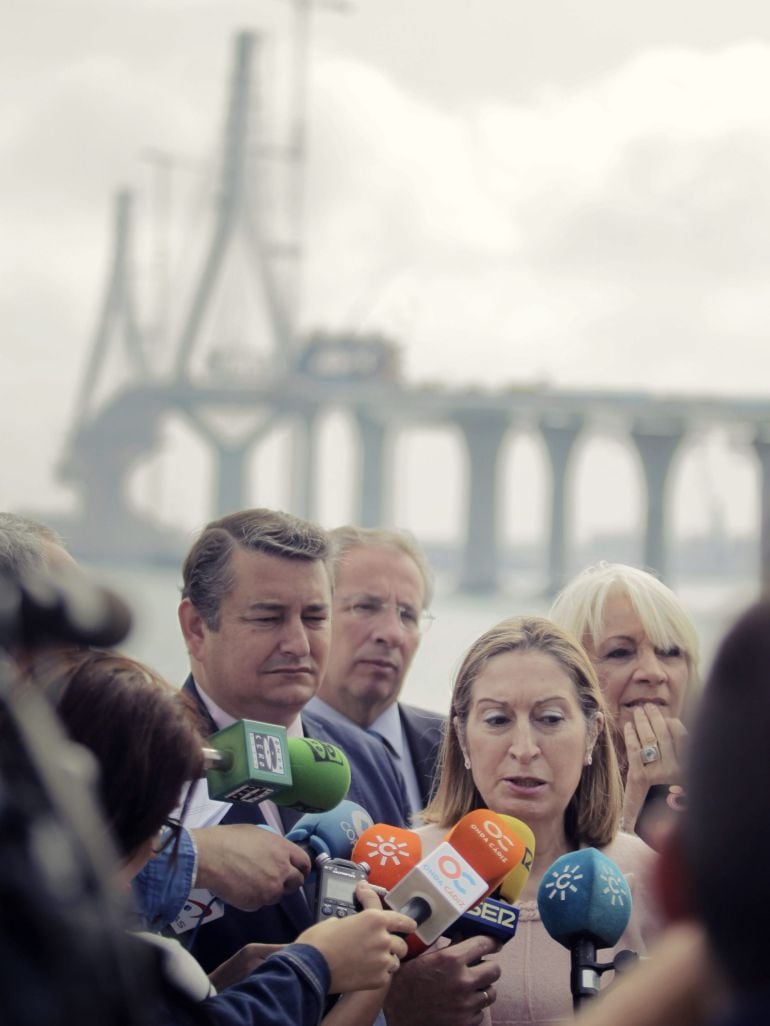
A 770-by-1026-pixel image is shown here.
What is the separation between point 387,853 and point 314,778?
0.18 metres

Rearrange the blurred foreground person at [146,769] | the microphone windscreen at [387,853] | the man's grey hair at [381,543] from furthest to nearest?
the man's grey hair at [381,543], the microphone windscreen at [387,853], the blurred foreground person at [146,769]

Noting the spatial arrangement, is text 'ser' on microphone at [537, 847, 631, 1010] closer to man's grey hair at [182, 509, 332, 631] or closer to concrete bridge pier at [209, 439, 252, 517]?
man's grey hair at [182, 509, 332, 631]

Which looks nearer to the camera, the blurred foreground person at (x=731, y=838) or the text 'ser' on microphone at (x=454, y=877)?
the blurred foreground person at (x=731, y=838)

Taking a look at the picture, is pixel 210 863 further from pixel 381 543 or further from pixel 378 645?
pixel 381 543

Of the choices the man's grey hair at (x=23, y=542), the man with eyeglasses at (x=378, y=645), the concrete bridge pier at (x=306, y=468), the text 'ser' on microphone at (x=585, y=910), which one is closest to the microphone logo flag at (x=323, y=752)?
the text 'ser' on microphone at (x=585, y=910)

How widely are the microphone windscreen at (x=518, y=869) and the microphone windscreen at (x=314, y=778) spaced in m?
0.29

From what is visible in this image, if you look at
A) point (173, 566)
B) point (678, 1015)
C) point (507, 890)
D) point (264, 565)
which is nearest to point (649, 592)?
point (264, 565)

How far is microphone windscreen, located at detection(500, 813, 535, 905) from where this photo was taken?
8.95 feet

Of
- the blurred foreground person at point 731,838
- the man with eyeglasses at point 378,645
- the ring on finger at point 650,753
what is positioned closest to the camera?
the blurred foreground person at point 731,838

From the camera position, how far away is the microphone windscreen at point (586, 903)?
7.71 feet

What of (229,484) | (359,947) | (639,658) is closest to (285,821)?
(359,947)

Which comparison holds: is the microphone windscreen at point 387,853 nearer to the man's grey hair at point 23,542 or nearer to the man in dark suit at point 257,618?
the man in dark suit at point 257,618

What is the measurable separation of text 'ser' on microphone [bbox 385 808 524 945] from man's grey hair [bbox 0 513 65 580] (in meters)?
0.79

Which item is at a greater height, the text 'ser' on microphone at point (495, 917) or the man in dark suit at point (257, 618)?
the man in dark suit at point (257, 618)
